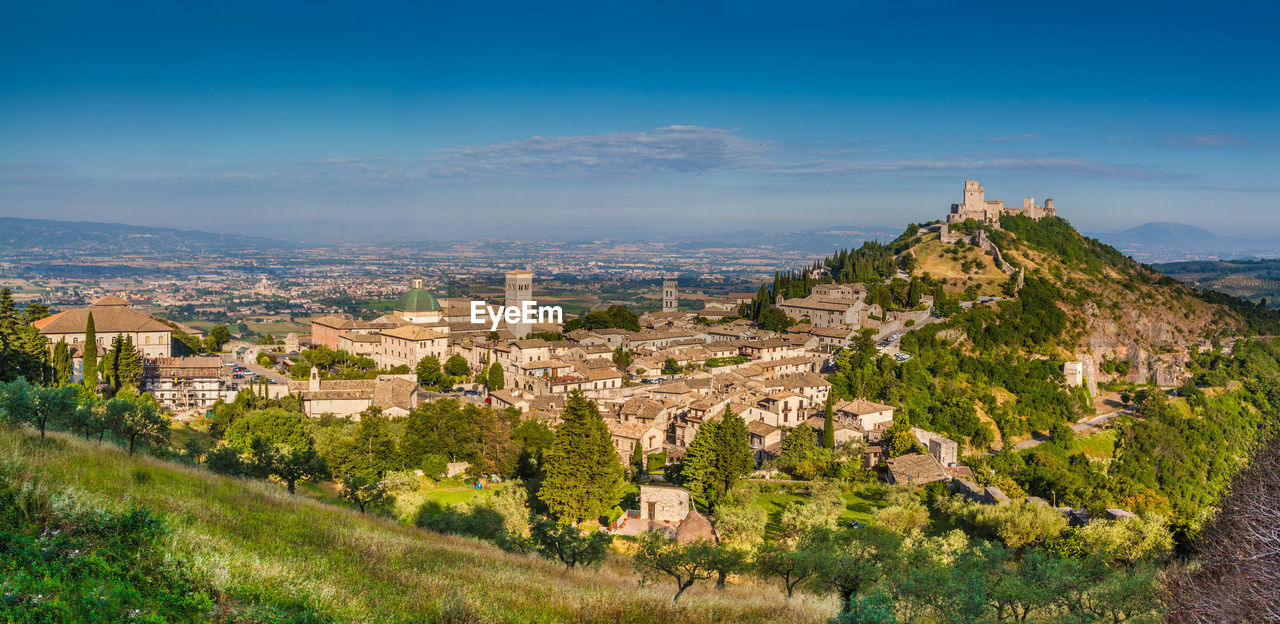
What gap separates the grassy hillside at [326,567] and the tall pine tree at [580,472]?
14188 millimetres

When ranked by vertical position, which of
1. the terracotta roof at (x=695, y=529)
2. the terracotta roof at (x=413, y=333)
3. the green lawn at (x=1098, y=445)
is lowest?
the green lawn at (x=1098, y=445)

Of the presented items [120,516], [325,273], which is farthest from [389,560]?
[325,273]

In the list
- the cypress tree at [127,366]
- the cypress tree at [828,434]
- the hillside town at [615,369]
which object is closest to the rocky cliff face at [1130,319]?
the hillside town at [615,369]

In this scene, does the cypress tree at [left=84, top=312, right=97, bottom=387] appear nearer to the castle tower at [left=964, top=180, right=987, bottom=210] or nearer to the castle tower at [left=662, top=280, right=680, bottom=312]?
the castle tower at [left=662, top=280, right=680, bottom=312]

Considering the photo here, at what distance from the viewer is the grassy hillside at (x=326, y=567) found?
7.72 meters

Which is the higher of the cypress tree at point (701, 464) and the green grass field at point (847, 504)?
the cypress tree at point (701, 464)

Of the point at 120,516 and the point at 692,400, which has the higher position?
the point at 120,516

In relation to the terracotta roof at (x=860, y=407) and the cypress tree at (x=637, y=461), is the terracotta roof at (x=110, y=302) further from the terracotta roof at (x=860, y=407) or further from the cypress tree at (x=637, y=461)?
the terracotta roof at (x=860, y=407)

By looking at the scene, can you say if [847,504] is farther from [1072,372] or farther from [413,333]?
[1072,372]

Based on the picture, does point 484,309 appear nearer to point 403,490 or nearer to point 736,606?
point 403,490

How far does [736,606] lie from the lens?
11.3 m

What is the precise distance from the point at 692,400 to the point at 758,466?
6.57 meters

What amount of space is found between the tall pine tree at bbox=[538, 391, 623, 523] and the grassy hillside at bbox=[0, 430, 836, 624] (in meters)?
14.2

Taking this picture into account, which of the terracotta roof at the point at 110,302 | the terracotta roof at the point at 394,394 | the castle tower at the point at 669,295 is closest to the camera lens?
the terracotta roof at the point at 394,394
